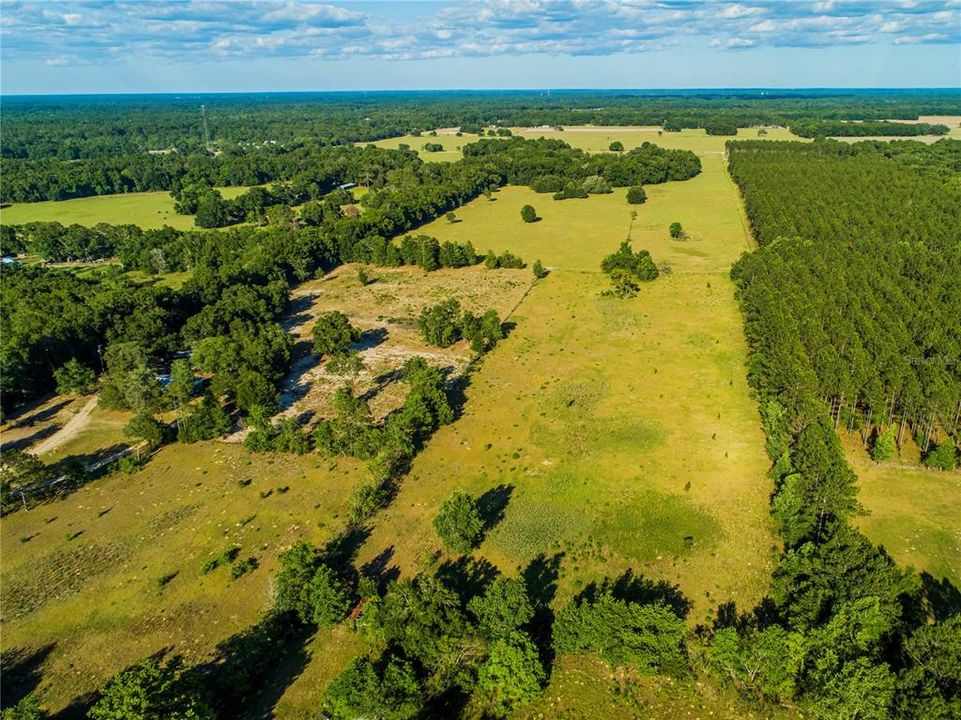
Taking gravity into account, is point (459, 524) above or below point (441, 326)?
below

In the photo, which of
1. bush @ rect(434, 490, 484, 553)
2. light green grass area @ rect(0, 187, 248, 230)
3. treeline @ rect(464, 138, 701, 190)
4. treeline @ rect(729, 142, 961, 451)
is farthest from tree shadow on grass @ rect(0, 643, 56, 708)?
treeline @ rect(464, 138, 701, 190)

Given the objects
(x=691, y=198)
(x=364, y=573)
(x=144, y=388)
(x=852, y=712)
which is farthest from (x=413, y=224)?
(x=852, y=712)

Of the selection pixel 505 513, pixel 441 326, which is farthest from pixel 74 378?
pixel 505 513

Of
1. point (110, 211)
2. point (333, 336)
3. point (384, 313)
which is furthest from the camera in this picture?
point (110, 211)

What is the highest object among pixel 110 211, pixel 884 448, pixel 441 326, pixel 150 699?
pixel 110 211

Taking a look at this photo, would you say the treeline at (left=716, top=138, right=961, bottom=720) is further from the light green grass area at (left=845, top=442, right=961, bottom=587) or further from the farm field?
the farm field

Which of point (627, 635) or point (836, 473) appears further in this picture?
point (836, 473)

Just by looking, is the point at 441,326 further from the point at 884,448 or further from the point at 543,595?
the point at 884,448

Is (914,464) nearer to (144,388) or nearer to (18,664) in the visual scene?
(18,664)
